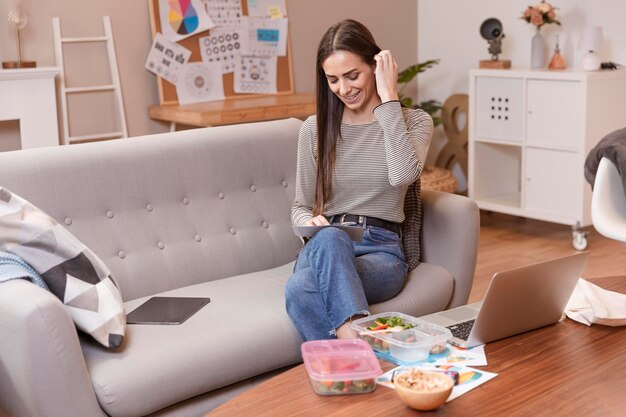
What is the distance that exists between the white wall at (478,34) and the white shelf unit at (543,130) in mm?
397

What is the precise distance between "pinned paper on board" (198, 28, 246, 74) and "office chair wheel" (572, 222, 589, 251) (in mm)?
2057

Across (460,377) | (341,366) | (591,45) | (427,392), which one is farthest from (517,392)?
(591,45)

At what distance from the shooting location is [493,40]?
15.9ft

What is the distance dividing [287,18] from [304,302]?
9.97 ft

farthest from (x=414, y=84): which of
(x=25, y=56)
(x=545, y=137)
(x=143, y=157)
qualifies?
(x=143, y=157)

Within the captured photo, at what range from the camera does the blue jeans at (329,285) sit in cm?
218

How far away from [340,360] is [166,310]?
0.78 meters

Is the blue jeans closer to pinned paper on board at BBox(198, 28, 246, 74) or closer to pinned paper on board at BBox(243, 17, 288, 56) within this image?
pinned paper on board at BBox(198, 28, 246, 74)

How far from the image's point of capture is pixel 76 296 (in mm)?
2062

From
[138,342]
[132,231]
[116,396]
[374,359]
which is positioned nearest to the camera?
[374,359]

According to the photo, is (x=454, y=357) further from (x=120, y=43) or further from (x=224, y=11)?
(x=224, y=11)

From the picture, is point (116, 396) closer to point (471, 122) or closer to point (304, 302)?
point (304, 302)

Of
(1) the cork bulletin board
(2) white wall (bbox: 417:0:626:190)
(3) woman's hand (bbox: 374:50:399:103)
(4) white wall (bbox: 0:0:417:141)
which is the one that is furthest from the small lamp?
(3) woman's hand (bbox: 374:50:399:103)

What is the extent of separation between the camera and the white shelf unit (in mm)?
4258
